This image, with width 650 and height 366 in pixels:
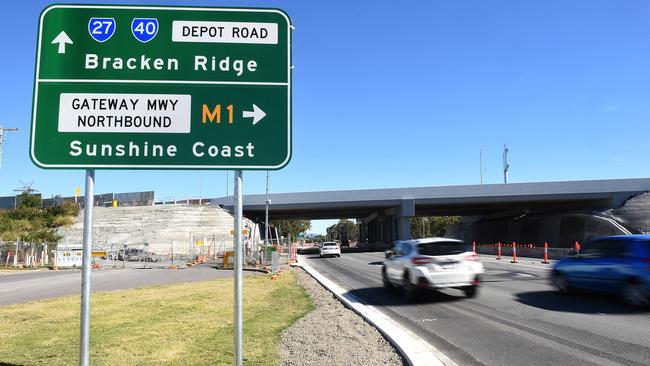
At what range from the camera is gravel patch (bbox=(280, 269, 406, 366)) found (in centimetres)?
639

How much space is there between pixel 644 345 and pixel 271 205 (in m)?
50.9

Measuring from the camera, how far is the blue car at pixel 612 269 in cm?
1060

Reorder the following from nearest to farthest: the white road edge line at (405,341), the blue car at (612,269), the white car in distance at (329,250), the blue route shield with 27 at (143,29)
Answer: the blue route shield with 27 at (143,29), the white road edge line at (405,341), the blue car at (612,269), the white car in distance at (329,250)

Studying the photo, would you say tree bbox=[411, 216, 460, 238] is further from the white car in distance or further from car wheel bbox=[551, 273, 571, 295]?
car wheel bbox=[551, 273, 571, 295]

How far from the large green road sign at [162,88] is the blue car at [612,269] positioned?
9838 millimetres

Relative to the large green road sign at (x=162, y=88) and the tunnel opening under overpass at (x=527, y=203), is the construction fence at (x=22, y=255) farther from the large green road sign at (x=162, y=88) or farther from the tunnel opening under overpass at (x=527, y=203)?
the large green road sign at (x=162, y=88)

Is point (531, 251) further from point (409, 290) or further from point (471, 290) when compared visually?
point (409, 290)

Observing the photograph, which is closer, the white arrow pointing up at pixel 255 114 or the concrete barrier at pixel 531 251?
the white arrow pointing up at pixel 255 114

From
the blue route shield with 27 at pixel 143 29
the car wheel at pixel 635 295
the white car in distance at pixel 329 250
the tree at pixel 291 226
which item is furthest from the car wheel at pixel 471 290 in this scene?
the tree at pixel 291 226

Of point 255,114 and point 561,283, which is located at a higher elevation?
point 255,114

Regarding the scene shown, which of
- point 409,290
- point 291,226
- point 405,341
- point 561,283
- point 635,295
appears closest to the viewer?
point 405,341

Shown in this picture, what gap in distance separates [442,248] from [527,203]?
4762 centimetres

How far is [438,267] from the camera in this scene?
12.7 meters

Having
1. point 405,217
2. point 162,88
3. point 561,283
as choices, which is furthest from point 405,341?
point 405,217
